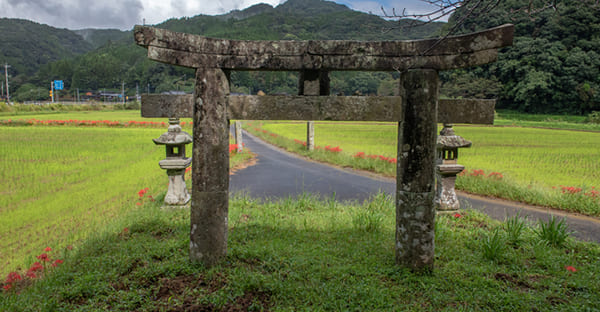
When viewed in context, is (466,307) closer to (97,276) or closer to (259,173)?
(97,276)

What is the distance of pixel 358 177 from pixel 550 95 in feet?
111

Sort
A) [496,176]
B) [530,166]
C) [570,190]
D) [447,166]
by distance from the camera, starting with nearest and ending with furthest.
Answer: [447,166], [570,190], [496,176], [530,166]

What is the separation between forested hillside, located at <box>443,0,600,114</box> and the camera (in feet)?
101

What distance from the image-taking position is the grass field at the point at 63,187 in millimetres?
5633

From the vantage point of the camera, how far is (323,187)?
10273 millimetres

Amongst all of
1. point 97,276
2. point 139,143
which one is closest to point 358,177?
point 97,276

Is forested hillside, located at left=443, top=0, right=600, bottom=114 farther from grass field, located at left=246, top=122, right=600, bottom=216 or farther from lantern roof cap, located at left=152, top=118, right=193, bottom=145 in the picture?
lantern roof cap, located at left=152, top=118, right=193, bottom=145

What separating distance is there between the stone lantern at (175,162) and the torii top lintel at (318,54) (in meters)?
3.20

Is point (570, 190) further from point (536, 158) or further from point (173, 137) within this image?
point (173, 137)

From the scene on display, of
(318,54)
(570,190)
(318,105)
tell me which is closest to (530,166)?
(570,190)

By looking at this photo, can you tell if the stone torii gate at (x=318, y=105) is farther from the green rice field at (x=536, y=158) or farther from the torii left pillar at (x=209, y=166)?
the green rice field at (x=536, y=158)

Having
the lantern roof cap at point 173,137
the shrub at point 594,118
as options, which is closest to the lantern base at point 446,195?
the lantern roof cap at point 173,137

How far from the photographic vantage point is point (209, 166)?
13.4ft

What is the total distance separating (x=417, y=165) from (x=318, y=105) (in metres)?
1.37
